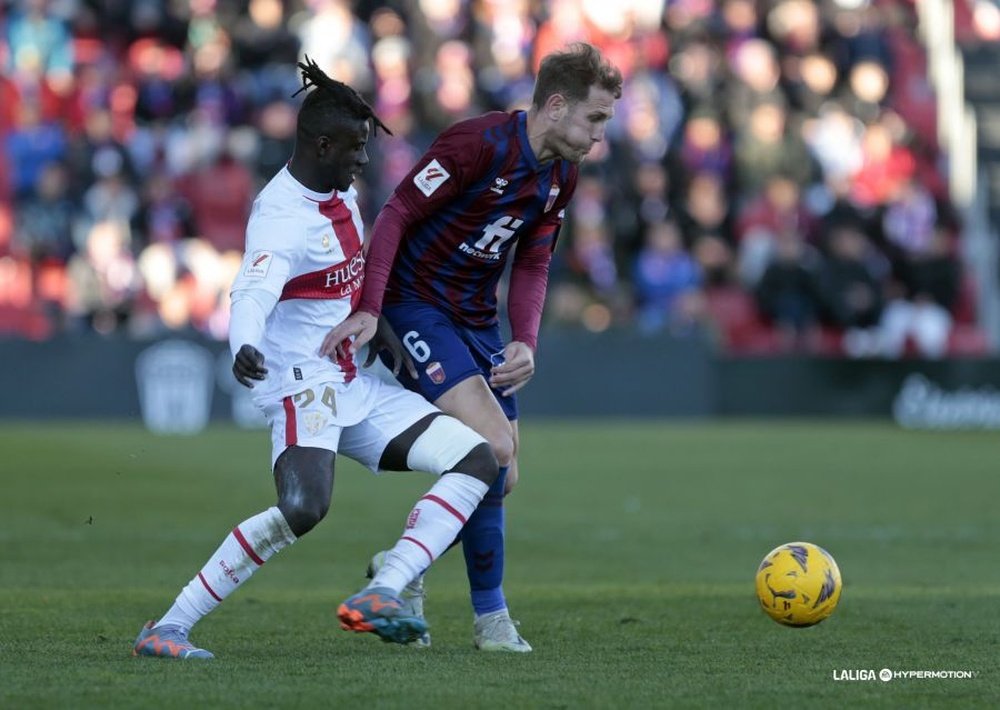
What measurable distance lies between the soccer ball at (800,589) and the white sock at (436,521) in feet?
3.98

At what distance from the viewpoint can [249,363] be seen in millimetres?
5871

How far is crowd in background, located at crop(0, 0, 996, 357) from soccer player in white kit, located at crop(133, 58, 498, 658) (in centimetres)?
1296

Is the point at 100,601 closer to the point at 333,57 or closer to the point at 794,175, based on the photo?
the point at 333,57

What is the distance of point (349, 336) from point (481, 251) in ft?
2.63

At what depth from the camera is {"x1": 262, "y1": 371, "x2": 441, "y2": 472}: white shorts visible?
6328 millimetres

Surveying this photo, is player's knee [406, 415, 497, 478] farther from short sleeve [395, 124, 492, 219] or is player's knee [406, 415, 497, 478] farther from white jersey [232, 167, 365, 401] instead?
short sleeve [395, 124, 492, 219]

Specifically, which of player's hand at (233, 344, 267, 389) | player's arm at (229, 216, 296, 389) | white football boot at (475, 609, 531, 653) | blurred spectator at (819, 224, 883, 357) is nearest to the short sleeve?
player's arm at (229, 216, 296, 389)

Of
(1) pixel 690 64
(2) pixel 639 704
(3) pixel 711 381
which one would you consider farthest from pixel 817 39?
(2) pixel 639 704

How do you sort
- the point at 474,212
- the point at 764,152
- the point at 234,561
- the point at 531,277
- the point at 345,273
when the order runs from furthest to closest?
the point at 764,152 → the point at 531,277 → the point at 474,212 → the point at 345,273 → the point at 234,561

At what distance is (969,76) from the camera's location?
86.4 ft

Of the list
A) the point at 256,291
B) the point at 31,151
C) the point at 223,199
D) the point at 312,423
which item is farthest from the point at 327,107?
the point at 31,151

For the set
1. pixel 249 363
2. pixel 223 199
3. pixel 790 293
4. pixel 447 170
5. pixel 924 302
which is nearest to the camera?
pixel 249 363

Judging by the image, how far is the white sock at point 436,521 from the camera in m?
6.22

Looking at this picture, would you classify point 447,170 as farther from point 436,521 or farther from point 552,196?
point 436,521
